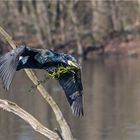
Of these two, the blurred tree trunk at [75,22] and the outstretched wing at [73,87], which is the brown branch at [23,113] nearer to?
the outstretched wing at [73,87]

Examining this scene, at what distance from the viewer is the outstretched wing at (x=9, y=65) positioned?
5626mm

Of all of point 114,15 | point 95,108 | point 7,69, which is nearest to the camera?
point 7,69

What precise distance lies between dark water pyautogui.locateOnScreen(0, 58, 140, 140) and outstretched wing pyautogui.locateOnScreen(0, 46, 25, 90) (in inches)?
105

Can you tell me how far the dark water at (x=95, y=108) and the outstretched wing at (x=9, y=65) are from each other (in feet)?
8.78

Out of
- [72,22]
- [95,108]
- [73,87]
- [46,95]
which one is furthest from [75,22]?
[46,95]

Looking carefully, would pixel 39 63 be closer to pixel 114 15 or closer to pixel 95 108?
pixel 95 108

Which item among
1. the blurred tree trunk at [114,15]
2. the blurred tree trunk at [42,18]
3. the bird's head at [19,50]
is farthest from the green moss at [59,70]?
the blurred tree trunk at [114,15]

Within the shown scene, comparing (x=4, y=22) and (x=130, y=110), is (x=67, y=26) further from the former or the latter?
(x=130, y=110)

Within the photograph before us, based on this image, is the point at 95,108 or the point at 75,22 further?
the point at 75,22

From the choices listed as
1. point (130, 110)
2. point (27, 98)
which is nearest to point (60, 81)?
point (130, 110)

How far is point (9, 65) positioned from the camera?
5699mm

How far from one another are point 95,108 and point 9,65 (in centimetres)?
1126

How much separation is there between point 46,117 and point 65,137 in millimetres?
9391

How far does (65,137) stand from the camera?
6.02 m
